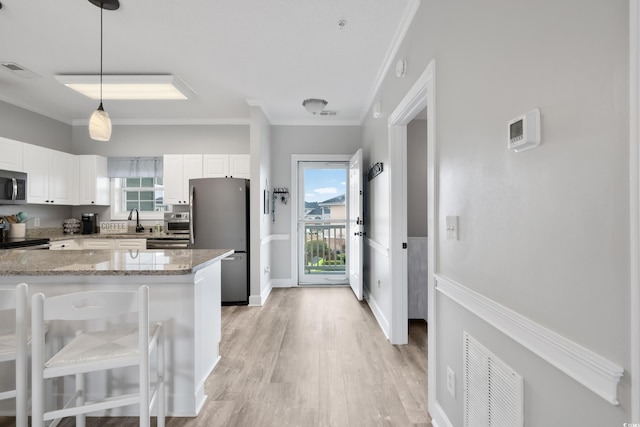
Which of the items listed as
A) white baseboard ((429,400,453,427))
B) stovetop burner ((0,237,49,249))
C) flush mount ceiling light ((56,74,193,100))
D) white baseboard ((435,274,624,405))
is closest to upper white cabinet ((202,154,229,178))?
flush mount ceiling light ((56,74,193,100))

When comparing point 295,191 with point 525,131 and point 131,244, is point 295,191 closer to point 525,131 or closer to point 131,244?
point 131,244

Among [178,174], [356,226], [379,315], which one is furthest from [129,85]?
[379,315]

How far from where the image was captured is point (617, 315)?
691 mm

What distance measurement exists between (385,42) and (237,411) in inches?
118

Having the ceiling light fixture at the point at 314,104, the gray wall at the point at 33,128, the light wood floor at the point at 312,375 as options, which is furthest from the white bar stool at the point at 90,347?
the gray wall at the point at 33,128

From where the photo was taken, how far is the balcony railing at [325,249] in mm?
5371

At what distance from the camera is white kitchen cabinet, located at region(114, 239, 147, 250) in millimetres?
4488

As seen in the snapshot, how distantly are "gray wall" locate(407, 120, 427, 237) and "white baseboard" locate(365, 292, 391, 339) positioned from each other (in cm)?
98

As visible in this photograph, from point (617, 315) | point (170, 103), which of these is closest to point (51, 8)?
point (170, 103)

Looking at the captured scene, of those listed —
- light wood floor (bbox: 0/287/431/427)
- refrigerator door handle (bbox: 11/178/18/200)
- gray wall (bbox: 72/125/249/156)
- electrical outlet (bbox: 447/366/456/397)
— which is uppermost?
gray wall (bbox: 72/125/249/156)

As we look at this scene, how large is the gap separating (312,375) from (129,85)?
11.4 ft

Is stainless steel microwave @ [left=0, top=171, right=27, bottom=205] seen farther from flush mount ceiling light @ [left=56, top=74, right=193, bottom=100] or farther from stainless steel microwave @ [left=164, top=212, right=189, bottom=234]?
stainless steel microwave @ [left=164, top=212, right=189, bottom=234]

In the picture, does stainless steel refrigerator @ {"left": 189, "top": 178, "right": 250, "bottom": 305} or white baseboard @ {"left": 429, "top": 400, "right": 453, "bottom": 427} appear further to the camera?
stainless steel refrigerator @ {"left": 189, "top": 178, "right": 250, "bottom": 305}

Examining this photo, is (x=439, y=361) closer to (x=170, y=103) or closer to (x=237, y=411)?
(x=237, y=411)
